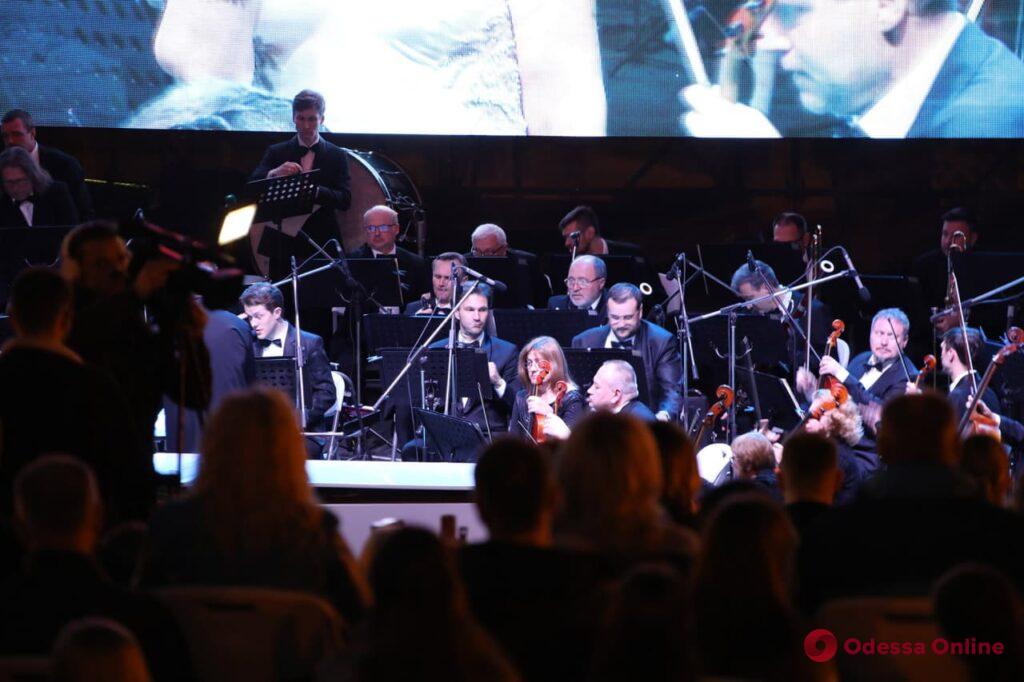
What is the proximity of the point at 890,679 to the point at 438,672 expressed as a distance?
100cm

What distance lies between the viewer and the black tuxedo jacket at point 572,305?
28.7 ft

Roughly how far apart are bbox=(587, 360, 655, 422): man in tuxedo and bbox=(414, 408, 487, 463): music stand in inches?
25.3

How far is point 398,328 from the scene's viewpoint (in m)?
8.16

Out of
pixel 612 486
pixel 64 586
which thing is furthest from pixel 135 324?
pixel 612 486

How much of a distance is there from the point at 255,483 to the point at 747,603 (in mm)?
975

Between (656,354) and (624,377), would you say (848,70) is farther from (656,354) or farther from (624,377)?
(624,377)

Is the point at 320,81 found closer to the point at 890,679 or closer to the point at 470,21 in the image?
the point at 470,21

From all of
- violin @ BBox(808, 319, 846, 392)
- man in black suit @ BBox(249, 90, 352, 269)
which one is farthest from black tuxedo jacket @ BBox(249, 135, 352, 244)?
violin @ BBox(808, 319, 846, 392)

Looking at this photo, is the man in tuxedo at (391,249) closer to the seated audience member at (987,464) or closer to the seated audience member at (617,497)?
the seated audience member at (987,464)

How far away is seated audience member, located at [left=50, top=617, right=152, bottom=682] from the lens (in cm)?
206

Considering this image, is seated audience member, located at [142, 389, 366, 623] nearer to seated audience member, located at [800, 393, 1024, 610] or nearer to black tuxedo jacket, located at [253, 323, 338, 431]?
seated audience member, located at [800, 393, 1024, 610]

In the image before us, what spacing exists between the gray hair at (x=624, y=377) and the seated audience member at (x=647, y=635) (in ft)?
16.1

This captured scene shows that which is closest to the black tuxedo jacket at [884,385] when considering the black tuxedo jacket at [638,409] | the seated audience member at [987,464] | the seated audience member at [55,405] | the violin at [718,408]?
the violin at [718,408]

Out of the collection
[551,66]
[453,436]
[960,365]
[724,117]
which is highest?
[551,66]
